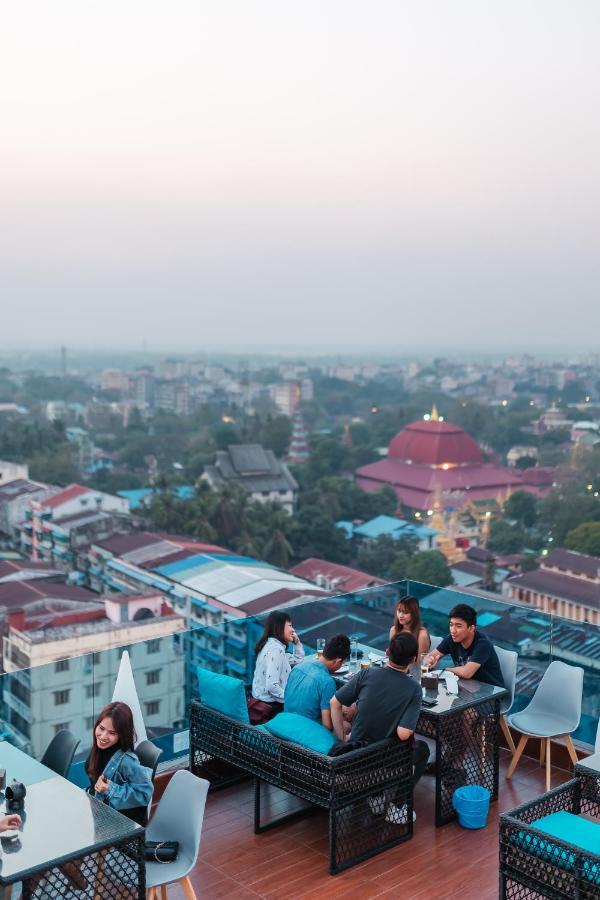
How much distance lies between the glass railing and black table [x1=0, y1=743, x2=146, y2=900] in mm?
690

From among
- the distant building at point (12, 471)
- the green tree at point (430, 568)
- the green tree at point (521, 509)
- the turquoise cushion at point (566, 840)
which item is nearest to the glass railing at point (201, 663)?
the turquoise cushion at point (566, 840)

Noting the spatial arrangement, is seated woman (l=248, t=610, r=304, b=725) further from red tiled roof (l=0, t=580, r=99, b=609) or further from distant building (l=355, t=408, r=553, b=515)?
distant building (l=355, t=408, r=553, b=515)

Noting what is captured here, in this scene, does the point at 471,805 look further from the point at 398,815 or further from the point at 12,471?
the point at 12,471

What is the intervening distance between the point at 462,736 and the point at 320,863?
0.64 meters

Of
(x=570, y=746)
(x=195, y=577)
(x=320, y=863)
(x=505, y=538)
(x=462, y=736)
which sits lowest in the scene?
(x=505, y=538)

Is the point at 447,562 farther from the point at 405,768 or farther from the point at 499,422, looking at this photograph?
the point at 405,768

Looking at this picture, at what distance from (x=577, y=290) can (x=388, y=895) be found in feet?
227

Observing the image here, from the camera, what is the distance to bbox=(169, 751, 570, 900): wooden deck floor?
2727 mm

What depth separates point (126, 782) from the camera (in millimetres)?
2406

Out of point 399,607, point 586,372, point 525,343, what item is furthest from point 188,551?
point 525,343

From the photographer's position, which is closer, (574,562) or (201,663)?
(201,663)

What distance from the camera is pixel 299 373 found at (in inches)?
3088

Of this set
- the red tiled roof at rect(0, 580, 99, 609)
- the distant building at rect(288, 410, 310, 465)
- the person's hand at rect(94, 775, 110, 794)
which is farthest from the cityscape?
the distant building at rect(288, 410, 310, 465)

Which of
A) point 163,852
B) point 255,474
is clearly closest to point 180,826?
point 163,852
